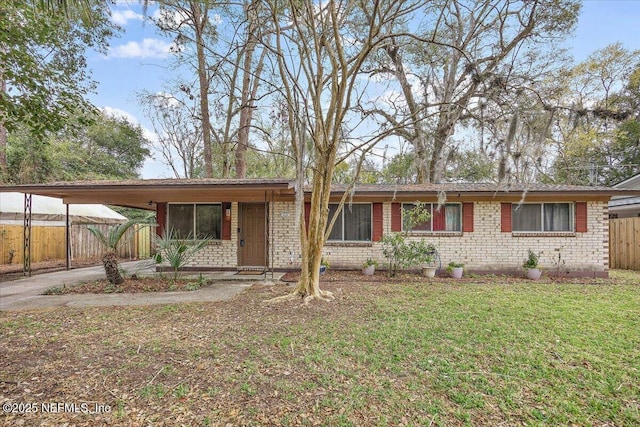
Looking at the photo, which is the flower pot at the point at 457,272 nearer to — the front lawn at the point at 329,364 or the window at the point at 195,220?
the front lawn at the point at 329,364

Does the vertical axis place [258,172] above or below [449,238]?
above

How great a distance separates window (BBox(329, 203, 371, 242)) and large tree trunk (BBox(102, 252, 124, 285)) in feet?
18.6

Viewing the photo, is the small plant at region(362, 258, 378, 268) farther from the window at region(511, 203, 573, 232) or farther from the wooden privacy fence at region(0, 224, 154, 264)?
the wooden privacy fence at region(0, 224, 154, 264)

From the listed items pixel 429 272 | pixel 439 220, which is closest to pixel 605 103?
pixel 439 220

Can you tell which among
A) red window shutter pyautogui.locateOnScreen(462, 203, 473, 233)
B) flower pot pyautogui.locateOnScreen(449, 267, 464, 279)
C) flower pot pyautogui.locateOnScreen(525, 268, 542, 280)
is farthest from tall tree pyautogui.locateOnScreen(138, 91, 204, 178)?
flower pot pyautogui.locateOnScreen(525, 268, 542, 280)

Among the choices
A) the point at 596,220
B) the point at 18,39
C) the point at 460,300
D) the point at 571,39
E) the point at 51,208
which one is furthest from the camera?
the point at 51,208

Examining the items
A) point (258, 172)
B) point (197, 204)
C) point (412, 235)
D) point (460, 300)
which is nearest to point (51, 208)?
point (197, 204)

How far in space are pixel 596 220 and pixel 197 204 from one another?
471 inches

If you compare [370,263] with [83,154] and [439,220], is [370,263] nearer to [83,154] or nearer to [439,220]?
[439,220]

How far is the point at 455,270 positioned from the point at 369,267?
7.81 feet

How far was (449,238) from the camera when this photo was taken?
365 inches

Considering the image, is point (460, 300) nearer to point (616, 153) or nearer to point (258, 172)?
point (258, 172)

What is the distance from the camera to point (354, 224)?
9617 millimetres

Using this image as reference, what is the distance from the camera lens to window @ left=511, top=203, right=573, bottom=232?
29.6ft
